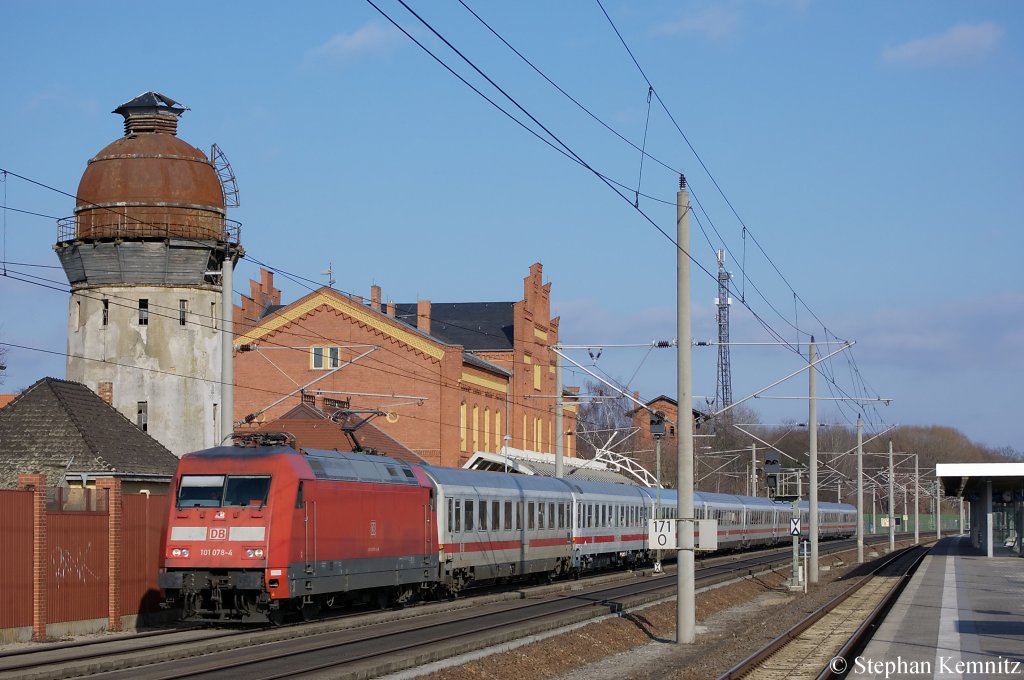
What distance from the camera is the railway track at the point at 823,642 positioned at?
18875mm

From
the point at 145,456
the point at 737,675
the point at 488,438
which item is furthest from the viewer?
the point at 488,438

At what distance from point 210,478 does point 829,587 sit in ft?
75.1

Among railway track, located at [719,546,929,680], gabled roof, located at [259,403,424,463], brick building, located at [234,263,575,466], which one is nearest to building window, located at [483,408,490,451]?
brick building, located at [234,263,575,466]

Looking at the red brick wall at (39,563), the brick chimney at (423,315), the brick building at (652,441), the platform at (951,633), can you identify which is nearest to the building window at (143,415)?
the brick chimney at (423,315)

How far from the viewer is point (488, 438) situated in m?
70.8

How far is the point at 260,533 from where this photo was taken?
77.7ft

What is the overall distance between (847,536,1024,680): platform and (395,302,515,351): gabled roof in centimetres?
3889

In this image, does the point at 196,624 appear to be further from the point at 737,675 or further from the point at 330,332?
the point at 330,332

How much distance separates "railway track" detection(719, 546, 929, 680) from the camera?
18.9 meters

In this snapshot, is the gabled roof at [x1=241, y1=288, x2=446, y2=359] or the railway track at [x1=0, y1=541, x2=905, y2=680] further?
the gabled roof at [x1=241, y1=288, x2=446, y2=359]

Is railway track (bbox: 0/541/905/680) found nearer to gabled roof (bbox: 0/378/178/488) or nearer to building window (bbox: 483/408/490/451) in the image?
gabled roof (bbox: 0/378/178/488)

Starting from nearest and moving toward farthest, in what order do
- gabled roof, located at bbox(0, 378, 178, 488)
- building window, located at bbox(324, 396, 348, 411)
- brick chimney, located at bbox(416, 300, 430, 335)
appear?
gabled roof, located at bbox(0, 378, 178, 488), building window, located at bbox(324, 396, 348, 411), brick chimney, located at bbox(416, 300, 430, 335)

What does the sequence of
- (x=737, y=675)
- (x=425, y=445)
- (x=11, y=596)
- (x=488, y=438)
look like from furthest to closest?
1. (x=488, y=438)
2. (x=425, y=445)
3. (x=11, y=596)
4. (x=737, y=675)

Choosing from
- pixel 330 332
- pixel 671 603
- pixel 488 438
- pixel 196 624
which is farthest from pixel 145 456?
pixel 488 438
